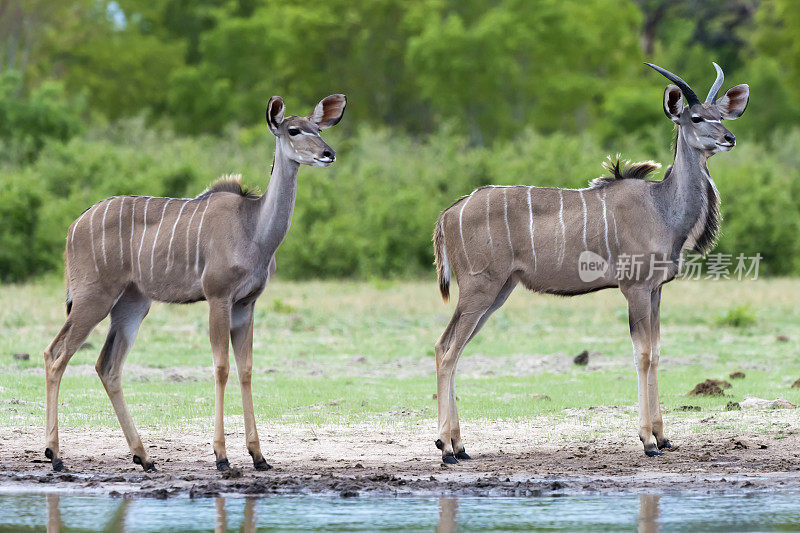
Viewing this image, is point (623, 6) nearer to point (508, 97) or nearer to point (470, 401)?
point (508, 97)

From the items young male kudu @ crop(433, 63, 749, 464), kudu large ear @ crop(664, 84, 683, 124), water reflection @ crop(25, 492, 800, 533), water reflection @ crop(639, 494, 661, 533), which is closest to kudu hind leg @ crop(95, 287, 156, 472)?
water reflection @ crop(25, 492, 800, 533)

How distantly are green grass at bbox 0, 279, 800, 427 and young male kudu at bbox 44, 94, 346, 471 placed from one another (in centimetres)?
168

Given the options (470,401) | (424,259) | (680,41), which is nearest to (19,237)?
(424,259)

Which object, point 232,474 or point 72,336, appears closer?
point 232,474

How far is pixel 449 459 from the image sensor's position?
8.55 meters

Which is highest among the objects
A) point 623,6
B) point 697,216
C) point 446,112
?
point 623,6

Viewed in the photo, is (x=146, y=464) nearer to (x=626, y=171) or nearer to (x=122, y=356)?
(x=122, y=356)

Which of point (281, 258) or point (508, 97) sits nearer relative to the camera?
point (281, 258)

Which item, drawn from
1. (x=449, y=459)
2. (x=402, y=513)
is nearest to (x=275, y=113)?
(x=449, y=459)

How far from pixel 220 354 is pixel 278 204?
105cm

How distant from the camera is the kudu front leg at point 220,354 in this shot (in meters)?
8.17

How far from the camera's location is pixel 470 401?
1134 cm

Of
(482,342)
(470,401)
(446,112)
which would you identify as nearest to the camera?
(470,401)

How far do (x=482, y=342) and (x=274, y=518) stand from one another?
347 inches
